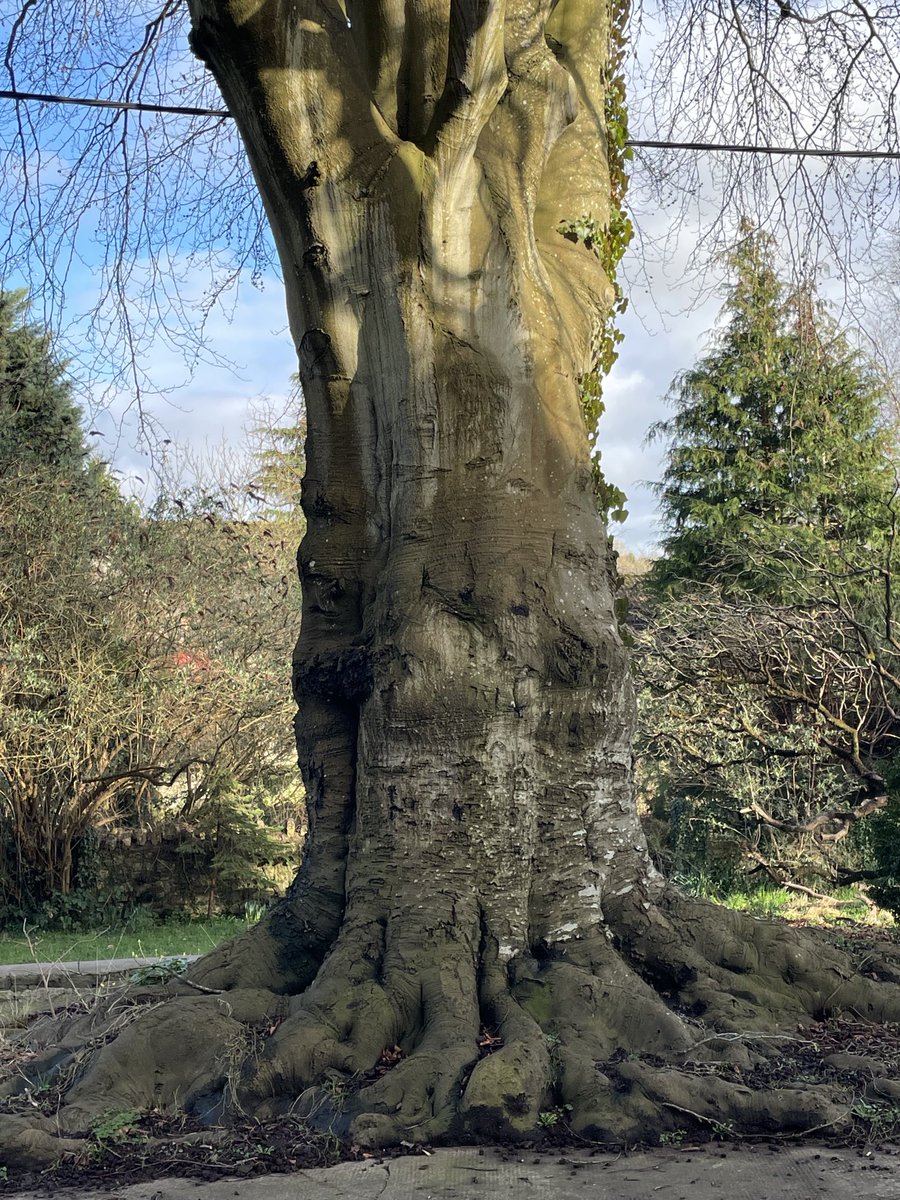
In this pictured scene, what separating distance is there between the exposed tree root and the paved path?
137 mm

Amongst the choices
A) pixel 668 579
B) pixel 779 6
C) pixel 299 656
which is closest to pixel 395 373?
pixel 299 656

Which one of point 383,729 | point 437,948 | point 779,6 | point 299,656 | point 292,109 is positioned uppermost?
point 779,6

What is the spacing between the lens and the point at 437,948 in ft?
14.9

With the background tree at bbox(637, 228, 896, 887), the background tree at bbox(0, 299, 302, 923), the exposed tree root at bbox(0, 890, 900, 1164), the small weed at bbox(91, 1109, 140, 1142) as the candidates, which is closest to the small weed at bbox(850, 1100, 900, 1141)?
the exposed tree root at bbox(0, 890, 900, 1164)

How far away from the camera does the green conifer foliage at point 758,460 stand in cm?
1859

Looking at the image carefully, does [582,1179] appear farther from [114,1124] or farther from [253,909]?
[253,909]

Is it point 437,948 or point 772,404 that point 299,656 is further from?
point 772,404

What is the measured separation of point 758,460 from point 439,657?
636 inches

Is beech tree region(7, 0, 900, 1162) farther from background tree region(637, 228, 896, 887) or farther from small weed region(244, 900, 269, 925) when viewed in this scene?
small weed region(244, 900, 269, 925)

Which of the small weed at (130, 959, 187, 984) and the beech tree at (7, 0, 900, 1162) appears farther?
the small weed at (130, 959, 187, 984)

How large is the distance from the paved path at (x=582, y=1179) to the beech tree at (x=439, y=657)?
52 cm

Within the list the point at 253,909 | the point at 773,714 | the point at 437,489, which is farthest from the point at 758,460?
the point at 437,489

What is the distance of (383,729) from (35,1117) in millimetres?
2009

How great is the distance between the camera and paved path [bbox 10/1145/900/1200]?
327 cm
